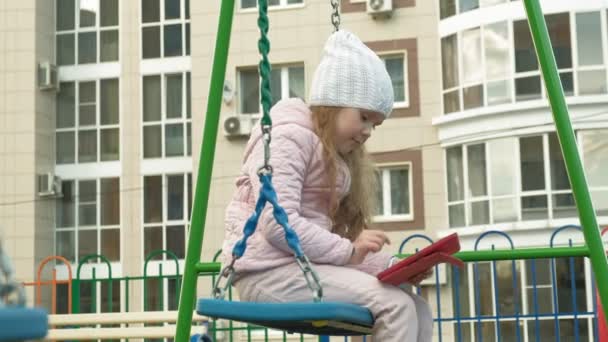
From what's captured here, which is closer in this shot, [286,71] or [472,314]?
[472,314]

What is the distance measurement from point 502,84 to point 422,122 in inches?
63.0

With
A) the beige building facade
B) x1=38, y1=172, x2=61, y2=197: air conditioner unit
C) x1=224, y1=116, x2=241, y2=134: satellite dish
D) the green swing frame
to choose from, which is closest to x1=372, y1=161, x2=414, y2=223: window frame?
the beige building facade

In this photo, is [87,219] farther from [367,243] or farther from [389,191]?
[367,243]

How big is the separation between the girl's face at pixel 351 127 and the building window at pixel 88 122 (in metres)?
21.3

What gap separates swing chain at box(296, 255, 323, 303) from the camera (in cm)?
246

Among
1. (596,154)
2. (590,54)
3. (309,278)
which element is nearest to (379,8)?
(590,54)

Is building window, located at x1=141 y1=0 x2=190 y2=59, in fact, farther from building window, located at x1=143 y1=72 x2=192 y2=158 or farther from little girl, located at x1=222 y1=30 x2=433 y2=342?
little girl, located at x1=222 y1=30 x2=433 y2=342

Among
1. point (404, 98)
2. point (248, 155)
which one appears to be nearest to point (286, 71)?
point (404, 98)

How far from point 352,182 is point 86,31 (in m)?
22.2

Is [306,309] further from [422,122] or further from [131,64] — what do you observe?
[131,64]

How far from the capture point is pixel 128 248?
23.2 metres

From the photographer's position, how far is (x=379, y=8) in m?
20.7

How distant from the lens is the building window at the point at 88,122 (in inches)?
938

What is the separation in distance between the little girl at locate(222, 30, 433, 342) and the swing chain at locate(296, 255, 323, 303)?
111 millimetres
